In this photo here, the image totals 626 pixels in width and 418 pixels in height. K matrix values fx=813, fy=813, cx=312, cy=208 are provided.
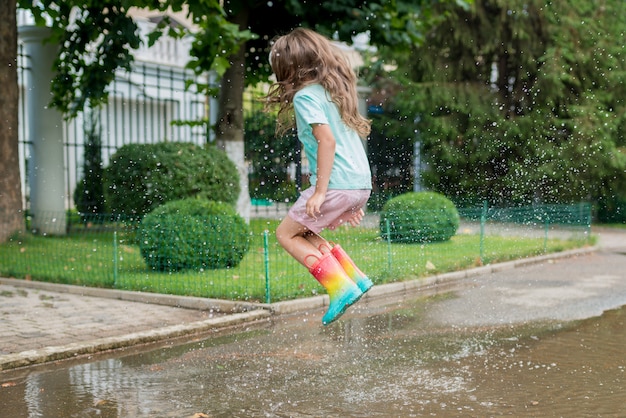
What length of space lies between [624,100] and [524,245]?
33.3 ft

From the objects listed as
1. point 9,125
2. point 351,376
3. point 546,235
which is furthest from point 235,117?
point 351,376

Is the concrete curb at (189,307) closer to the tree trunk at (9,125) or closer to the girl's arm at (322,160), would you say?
the girl's arm at (322,160)

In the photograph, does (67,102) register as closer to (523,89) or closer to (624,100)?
(523,89)

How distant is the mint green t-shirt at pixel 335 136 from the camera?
4.55 m

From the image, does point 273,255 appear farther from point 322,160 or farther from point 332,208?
point 322,160

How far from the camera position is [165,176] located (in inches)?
529

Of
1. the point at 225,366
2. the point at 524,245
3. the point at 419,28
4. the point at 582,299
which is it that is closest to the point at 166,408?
the point at 225,366

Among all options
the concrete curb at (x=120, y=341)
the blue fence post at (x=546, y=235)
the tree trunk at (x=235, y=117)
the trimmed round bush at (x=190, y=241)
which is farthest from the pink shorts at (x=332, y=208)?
the blue fence post at (x=546, y=235)

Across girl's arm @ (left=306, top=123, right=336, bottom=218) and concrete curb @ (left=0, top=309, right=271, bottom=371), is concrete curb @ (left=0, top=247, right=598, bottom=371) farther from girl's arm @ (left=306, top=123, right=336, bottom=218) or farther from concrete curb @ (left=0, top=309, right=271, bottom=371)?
girl's arm @ (left=306, top=123, right=336, bottom=218)

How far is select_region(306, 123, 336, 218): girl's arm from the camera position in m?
4.50

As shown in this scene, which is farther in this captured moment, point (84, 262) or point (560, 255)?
point (560, 255)

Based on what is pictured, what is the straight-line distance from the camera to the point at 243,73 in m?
15.1

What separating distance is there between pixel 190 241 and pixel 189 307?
160cm

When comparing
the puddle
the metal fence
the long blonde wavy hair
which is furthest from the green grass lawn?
the long blonde wavy hair
